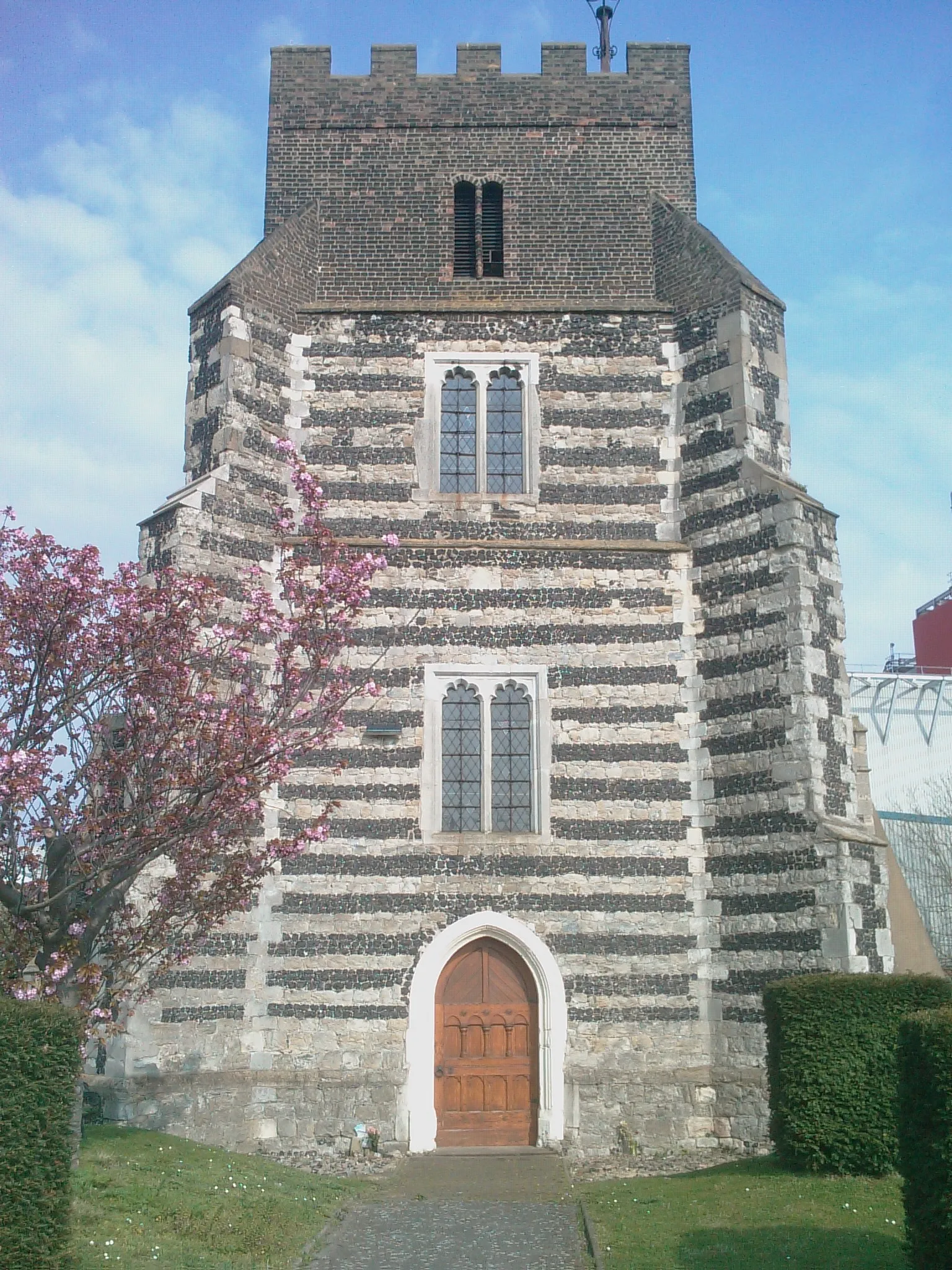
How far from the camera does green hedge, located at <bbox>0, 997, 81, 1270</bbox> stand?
790cm

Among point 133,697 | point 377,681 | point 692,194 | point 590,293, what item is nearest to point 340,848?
point 377,681

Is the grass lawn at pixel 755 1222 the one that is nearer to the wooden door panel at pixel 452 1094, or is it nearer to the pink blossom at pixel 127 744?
the wooden door panel at pixel 452 1094

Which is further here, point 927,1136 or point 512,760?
point 512,760

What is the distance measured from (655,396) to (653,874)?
6611 millimetres

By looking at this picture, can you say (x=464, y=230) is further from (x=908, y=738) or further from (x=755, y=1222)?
(x=908, y=738)

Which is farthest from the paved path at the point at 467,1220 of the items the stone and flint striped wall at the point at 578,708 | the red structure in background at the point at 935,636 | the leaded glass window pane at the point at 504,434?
the red structure in background at the point at 935,636

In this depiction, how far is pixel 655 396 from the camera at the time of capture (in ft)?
58.7

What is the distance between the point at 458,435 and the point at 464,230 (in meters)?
3.66

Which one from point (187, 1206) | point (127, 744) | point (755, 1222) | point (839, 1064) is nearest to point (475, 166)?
point (127, 744)

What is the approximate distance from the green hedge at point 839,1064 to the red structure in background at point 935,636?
34453 mm

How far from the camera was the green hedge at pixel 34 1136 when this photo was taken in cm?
790

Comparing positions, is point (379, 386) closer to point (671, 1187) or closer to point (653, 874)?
point (653, 874)

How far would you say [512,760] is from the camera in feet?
54.5

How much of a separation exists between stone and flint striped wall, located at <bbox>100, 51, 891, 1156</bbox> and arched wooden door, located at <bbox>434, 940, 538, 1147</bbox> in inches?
21.5
